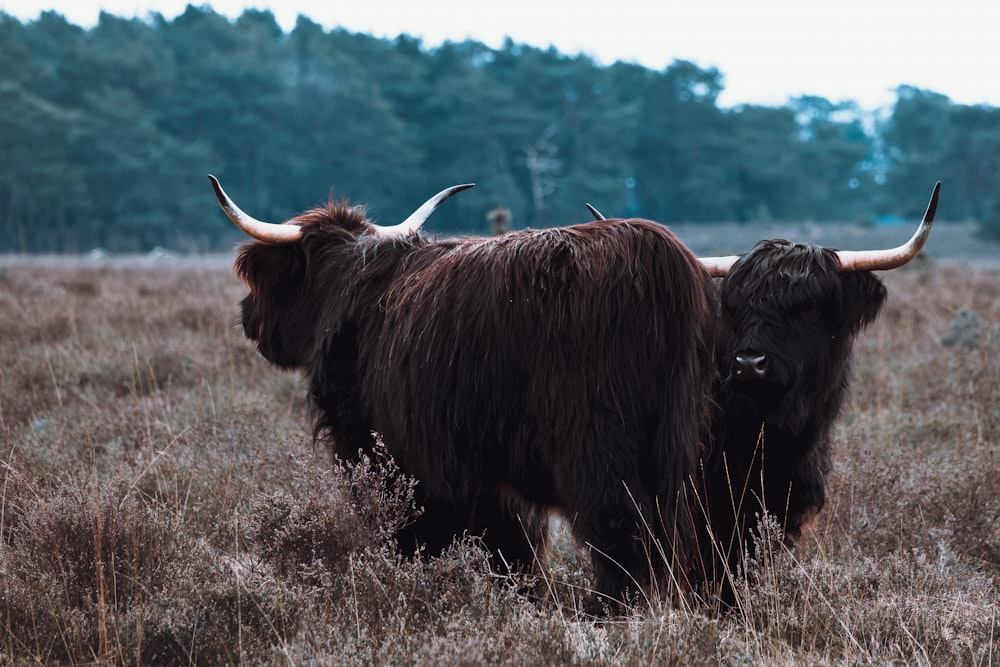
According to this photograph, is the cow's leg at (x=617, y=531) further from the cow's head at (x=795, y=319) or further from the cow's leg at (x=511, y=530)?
the cow's head at (x=795, y=319)

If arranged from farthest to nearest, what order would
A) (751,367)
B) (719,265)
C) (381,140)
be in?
(381,140) → (719,265) → (751,367)

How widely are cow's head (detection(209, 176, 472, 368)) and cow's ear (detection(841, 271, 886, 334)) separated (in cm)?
168

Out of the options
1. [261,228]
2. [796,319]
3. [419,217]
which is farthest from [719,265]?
[261,228]

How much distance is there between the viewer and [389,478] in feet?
12.2

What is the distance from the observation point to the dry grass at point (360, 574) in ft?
9.48

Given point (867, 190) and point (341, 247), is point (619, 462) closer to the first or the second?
point (341, 247)

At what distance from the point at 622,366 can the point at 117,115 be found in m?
48.7

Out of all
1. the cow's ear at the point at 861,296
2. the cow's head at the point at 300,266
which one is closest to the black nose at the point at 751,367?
the cow's ear at the point at 861,296

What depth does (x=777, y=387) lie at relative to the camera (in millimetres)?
3662

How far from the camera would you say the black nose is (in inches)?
140

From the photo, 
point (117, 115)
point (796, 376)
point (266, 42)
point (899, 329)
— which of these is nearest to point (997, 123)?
point (266, 42)

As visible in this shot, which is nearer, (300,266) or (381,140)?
(300,266)

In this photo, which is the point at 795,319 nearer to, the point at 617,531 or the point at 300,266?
the point at 617,531

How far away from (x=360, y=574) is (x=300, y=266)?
155cm
